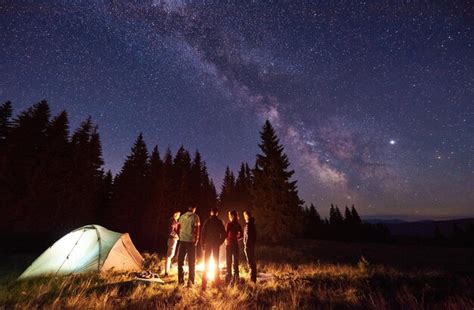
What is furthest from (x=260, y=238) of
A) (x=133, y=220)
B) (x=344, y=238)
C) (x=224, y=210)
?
(x=344, y=238)

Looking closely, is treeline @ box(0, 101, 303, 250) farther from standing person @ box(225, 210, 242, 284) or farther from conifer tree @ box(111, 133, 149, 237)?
standing person @ box(225, 210, 242, 284)

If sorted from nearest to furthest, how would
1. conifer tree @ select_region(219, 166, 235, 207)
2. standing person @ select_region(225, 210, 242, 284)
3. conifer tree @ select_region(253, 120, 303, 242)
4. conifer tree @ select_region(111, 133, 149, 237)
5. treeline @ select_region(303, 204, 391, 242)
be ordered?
standing person @ select_region(225, 210, 242, 284)
conifer tree @ select_region(253, 120, 303, 242)
conifer tree @ select_region(111, 133, 149, 237)
conifer tree @ select_region(219, 166, 235, 207)
treeline @ select_region(303, 204, 391, 242)

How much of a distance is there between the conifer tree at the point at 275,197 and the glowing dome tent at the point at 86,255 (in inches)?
836

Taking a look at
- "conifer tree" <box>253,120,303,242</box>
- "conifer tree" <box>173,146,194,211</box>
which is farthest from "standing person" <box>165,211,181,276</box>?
"conifer tree" <box>173,146,194,211</box>

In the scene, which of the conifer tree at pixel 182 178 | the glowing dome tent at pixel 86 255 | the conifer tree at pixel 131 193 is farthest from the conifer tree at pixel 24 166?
the conifer tree at pixel 182 178

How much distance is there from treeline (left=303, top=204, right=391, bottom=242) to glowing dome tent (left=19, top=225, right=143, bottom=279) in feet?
209

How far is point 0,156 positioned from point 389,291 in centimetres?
3252

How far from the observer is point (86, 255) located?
10.2 meters

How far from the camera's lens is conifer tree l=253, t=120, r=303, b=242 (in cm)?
3059

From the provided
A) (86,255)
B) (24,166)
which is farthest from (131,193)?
(86,255)

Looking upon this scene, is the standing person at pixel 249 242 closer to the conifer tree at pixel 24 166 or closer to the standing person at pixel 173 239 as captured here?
the standing person at pixel 173 239

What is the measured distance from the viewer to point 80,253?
Result: 10.1 m

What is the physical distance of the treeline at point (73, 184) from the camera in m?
25.7

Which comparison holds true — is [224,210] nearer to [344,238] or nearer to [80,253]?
[344,238]
